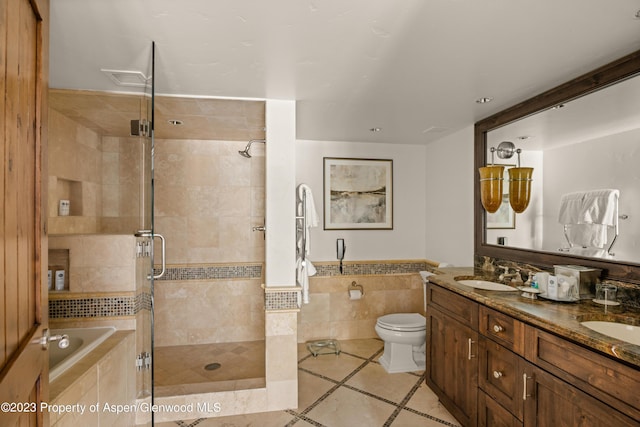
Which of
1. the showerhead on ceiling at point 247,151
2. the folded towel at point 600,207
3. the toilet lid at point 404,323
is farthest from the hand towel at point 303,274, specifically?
the folded towel at point 600,207

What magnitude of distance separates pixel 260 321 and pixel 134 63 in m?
2.70

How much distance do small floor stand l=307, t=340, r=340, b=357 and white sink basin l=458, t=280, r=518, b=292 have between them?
5.14ft

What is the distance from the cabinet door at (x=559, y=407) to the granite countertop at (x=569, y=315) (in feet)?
0.67

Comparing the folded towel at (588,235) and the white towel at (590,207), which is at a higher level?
the white towel at (590,207)

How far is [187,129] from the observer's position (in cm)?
309

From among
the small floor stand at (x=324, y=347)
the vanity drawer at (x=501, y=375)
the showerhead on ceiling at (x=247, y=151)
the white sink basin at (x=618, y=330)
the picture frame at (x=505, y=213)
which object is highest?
the showerhead on ceiling at (x=247, y=151)

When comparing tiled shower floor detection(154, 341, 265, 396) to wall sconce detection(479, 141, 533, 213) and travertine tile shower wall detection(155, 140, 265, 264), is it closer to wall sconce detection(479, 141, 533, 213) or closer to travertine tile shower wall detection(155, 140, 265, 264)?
travertine tile shower wall detection(155, 140, 265, 264)

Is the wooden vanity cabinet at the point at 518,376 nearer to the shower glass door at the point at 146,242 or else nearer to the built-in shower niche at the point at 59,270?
the shower glass door at the point at 146,242

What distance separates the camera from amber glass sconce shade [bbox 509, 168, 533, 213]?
93.3 inches

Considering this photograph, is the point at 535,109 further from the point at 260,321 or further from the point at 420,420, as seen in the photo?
the point at 260,321

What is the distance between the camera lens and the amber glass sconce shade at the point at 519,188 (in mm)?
2369

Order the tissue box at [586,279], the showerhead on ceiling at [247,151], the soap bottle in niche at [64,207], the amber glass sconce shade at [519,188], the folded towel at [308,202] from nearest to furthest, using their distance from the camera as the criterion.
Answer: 1. the tissue box at [586,279]
2. the soap bottle in niche at [64,207]
3. the amber glass sconce shade at [519,188]
4. the folded towel at [308,202]
5. the showerhead on ceiling at [247,151]

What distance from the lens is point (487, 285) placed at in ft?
7.70

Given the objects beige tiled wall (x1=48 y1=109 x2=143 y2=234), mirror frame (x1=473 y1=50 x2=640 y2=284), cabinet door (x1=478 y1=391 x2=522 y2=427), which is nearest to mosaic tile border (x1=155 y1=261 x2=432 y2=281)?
mirror frame (x1=473 y1=50 x2=640 y2=284)
